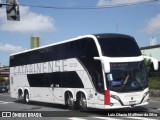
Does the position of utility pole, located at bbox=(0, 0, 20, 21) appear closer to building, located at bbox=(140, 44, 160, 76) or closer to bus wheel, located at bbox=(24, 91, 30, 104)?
bus wheel, located at bbox=(24, 91, 30, 104)

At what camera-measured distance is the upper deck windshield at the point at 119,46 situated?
1736 centimetres

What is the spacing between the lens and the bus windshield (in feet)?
55.4

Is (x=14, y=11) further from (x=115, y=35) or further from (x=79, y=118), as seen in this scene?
(x=79, y=118)

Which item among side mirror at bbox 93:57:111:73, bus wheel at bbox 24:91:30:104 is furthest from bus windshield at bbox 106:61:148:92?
bus wheel at bbox 24:91:30:104

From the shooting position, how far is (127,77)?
56.1 feet

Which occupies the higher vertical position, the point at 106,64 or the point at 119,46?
the point at 119,46

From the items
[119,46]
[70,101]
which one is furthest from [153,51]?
[119,46]

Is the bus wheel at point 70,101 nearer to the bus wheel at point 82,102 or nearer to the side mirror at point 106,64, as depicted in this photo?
the bus wheel at point 82,102

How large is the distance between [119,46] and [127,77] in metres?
1.55

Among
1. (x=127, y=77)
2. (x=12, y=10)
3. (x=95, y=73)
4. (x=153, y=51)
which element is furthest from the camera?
(x=153, y=51)

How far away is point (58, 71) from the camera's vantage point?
2161 cm

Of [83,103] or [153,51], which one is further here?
[153,51]

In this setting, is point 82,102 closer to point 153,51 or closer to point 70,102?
point 70,102

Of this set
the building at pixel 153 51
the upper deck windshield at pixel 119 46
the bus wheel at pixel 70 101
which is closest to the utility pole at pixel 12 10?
the upper deck windshield at pixel 119 46
